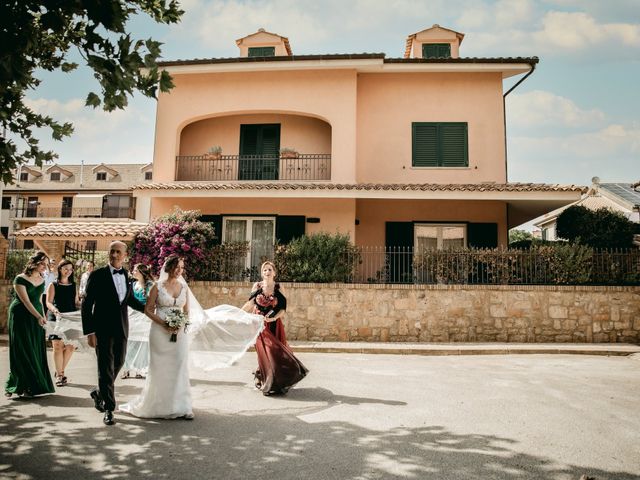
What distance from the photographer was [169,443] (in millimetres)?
4523

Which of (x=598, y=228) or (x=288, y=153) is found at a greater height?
(x=288, y=153)

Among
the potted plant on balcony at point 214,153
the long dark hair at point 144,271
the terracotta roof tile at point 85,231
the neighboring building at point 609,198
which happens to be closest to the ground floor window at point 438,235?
the potted plant on balcony at point 214,153

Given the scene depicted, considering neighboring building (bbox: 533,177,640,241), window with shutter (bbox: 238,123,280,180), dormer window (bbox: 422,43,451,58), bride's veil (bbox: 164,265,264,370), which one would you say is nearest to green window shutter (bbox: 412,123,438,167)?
dormer window (bbox: 422,43,451,58)

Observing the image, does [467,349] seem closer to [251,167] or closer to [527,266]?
[527,266]

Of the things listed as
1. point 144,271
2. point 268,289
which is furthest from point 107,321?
point 144,271

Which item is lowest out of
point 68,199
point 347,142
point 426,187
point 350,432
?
point 350,432

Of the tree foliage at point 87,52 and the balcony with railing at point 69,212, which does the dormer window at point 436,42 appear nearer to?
the tree foliage at point 87,52

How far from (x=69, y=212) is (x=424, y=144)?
3888cm

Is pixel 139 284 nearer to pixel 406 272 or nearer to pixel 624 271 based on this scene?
pixel 406 272

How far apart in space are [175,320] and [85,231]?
13.3 meters

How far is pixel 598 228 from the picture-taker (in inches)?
582

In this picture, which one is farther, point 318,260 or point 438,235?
point 438,235

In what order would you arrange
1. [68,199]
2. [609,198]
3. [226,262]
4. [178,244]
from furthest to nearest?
[68,199]
[609,198]
[226,262]
[178,244]

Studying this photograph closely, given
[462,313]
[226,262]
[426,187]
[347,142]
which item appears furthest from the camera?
[347,142]
